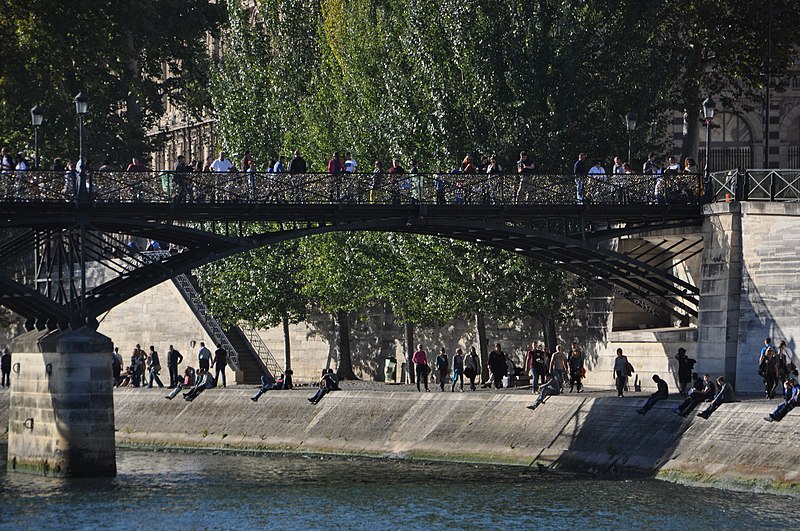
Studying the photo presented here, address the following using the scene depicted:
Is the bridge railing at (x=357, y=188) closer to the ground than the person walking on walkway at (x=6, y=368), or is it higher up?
higher up

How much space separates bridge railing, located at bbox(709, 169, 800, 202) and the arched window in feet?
63.9

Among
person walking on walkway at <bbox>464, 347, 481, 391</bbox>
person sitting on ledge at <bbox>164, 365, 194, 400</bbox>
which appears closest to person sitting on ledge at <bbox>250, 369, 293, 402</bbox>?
person sitting on ledge at <bbox>164, 365, 194, 400</bbox>

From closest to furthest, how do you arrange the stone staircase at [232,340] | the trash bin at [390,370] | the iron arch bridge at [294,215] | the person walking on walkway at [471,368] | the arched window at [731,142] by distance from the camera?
the iron arch bridge at [294,215] → the person walking on walkway at [471,368] → the trash bin at [390,370] → the arched window at [731,142] → the stone staircase at [232,340]

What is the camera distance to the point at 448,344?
7262 centimetres

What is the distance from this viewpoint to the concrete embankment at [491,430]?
4766 centimetres

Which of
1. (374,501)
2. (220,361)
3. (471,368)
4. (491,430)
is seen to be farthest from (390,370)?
(374,501)

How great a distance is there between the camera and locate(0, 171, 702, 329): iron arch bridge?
169 ft

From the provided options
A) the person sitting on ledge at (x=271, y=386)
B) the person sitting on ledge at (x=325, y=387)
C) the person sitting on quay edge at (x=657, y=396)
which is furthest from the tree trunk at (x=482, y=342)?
the person sitting on quay edge at (x=657, y=396)

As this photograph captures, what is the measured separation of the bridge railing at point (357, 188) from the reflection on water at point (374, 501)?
718 cm

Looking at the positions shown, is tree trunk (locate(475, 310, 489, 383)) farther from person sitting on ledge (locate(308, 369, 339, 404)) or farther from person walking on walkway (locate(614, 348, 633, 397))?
person walking on walkway (locate(614, 348, 633, 397))

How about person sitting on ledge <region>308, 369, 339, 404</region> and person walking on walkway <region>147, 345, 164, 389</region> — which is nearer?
person sitting on ledge <region>308, 369, 339, 404</region>

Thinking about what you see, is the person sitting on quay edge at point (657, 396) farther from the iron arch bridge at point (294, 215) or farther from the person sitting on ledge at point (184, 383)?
the person sitting on ledge at point (184, 383)

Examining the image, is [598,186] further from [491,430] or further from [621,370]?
[491,430]

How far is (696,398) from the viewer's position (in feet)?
168
